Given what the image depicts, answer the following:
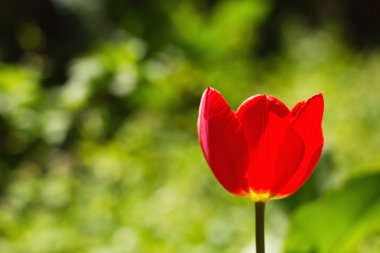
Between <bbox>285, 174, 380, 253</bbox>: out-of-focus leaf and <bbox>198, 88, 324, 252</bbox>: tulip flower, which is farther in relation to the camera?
<bbox>285, 174, 380, 253</bbox>: out-of-focus leaf

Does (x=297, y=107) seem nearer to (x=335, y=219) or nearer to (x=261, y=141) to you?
(x=261, y=141)

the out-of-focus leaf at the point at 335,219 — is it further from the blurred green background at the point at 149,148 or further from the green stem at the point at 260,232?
the green stem at the point at 260,232

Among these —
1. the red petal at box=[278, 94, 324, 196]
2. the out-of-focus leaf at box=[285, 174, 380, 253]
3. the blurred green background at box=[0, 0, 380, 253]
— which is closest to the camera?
the red petal at box=[278, 94, 324, 196]

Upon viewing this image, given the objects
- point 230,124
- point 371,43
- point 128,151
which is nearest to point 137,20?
point 128,151

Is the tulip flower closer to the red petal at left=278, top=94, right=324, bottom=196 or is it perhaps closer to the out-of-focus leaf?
the red petal at left=278, top=94, right=324, bottom=196

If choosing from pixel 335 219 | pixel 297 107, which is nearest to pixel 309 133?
pixel 297 107

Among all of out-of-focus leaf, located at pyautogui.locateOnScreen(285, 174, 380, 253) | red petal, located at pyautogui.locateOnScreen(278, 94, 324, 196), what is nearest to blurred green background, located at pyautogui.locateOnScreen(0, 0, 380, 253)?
out-of-focus leaf, located at pyautogui.locateOnScreen(285, 174, 380, 253)

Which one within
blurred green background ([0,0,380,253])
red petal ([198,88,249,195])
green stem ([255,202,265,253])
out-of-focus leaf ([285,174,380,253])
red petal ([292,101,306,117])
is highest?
blurred green background ([0,0,380,253])

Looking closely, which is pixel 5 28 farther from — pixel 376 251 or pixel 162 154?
pixel 376 251

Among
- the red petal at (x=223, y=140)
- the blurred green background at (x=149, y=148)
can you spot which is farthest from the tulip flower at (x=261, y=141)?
the blurred green background at (x=149, y=148)
